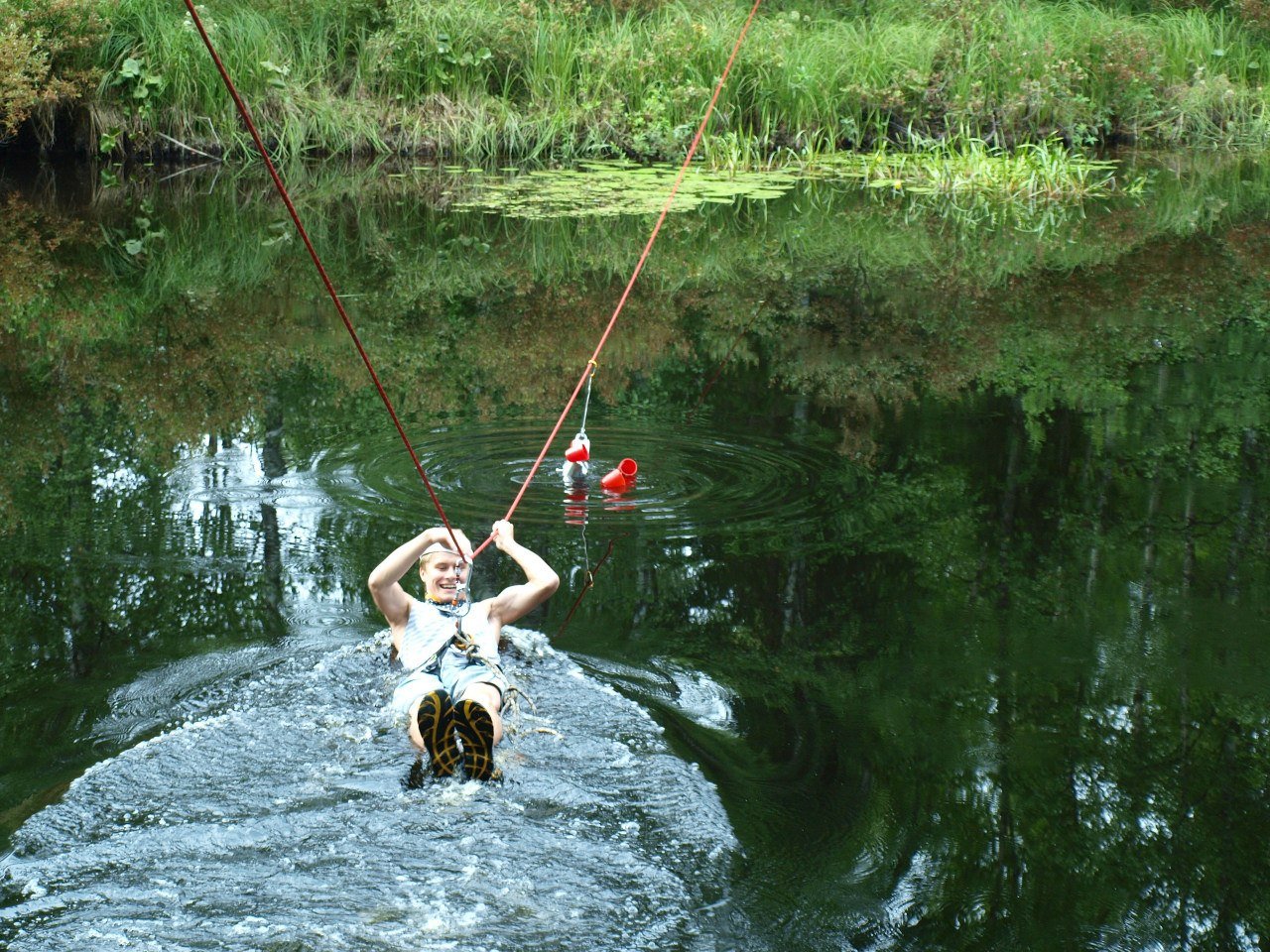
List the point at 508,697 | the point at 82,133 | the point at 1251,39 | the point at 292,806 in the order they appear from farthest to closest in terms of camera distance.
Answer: the point at 1251,39
the point at 82,133
the point at 508,697
the point at 292,806

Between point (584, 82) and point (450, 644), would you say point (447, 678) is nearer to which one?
point (450, 644)

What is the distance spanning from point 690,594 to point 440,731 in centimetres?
188

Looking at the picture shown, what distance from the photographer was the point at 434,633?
Result: 502 cm

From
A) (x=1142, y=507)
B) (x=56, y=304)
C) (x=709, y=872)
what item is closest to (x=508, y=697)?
(x=709, y=872)

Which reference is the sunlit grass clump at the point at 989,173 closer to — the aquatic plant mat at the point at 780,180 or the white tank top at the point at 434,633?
the aquatic plant mat at the point at 780,180

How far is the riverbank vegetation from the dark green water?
6.39 metres

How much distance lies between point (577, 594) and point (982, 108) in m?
14.9

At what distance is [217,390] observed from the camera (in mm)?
8492

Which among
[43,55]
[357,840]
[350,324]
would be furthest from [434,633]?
[43,55]

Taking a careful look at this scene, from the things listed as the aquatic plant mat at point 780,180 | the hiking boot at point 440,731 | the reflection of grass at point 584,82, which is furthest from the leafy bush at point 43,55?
the hiking boot at point 440,731

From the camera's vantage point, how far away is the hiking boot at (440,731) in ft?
13.6

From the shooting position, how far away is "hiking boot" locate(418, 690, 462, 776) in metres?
4.14

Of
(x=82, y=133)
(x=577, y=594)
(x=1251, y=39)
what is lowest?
(x=577, y=594)

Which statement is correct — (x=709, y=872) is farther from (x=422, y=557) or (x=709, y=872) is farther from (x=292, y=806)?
(x=422, y=557)
